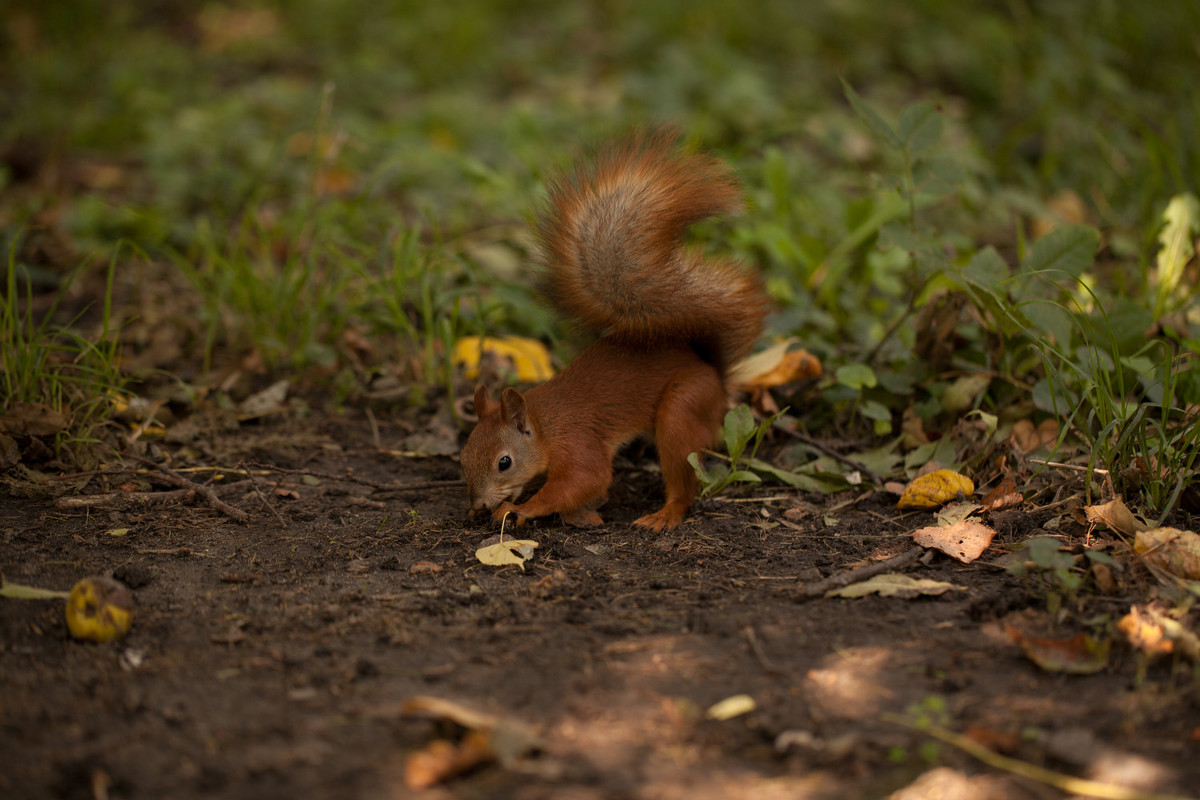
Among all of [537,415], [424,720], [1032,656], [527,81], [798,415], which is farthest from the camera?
[527,81]

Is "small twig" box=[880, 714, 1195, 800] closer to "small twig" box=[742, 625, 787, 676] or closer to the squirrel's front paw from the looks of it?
"small twig" box=[742, 625, 787, 676]

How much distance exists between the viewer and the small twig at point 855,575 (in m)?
2.14

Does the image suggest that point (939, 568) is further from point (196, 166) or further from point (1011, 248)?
point (196, 166)

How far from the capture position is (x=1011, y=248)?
4496 mm

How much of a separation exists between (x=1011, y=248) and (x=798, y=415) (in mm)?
1898

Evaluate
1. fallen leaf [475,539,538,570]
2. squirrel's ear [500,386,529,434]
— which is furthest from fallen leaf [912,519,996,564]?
squirrel's ear [500,386,529,434]

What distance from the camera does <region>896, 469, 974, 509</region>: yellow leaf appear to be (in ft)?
8.51

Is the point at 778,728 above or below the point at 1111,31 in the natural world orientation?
below

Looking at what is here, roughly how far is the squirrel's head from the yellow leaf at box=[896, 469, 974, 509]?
1046 mm

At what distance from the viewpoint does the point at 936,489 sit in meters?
2.60

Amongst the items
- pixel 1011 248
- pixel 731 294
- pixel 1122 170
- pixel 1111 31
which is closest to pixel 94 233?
pixel 731 294

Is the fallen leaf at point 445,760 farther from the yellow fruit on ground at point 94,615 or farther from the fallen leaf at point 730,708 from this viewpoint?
the yellow fruit on ground at point 94,615

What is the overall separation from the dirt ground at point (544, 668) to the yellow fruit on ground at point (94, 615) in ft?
0.10

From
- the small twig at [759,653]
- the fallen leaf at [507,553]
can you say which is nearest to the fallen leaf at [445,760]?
the small twig at [759,653]
